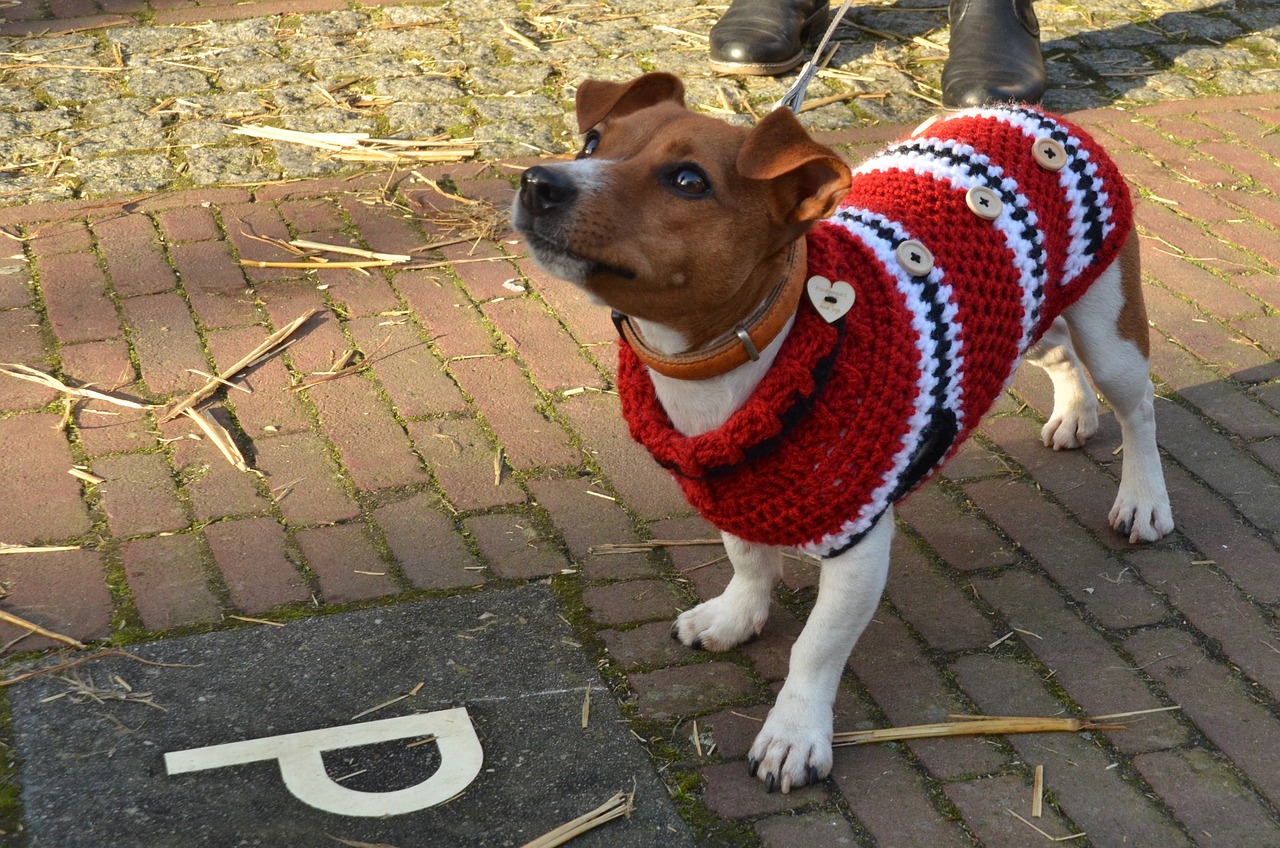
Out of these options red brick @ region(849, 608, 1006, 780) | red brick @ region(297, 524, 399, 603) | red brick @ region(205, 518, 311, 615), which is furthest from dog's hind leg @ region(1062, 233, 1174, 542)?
red brick @ region(205, 518, 311, 615)

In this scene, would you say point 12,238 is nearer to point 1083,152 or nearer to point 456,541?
point 456,541

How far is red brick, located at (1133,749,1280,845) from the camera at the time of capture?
2.72m

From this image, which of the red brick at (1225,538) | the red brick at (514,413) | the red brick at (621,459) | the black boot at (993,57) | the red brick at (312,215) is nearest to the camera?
the red brick at (1225,538)

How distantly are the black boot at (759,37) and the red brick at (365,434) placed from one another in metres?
2.91

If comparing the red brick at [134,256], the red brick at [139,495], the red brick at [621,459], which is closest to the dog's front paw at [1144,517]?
the red brick at [621,459]

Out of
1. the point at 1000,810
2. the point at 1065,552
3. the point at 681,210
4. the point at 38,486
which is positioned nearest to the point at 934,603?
the point at 1065,552

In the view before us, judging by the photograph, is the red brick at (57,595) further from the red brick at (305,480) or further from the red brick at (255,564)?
the red brick at (305,480)

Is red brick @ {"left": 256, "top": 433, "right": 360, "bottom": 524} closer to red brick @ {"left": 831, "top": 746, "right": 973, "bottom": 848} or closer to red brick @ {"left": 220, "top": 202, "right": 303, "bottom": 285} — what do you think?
red brick @ {"left": 220, "top": 202, "right": 303, "bottom": 285}

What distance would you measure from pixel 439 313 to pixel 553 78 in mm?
2055

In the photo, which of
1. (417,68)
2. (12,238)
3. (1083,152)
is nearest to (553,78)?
(417,68)

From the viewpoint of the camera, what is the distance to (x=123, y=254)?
4.56 m

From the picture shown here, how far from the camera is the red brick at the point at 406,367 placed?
4.01 m

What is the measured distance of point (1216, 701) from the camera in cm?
308

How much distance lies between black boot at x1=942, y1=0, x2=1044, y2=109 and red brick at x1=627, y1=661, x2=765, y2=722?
353 centimetres
